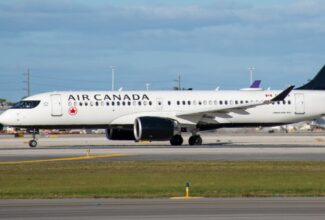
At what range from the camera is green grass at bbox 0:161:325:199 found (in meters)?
26.0

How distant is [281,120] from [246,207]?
36345 mm

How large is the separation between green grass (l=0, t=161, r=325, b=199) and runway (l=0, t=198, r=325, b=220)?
1974 mm

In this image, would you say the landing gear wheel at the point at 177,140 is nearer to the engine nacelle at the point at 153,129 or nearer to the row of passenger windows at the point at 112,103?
the engine nacelle at the point at 153,129

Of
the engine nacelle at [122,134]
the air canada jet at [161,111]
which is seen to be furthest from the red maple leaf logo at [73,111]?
the engine nacelle at [122,134]

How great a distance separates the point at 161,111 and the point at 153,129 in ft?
13.2

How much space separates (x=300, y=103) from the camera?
5675 centimetres

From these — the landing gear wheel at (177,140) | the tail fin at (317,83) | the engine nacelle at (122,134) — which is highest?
the tail fin at (317,83)

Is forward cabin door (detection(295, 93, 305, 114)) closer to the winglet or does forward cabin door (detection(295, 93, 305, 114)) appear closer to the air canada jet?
the air canada jet

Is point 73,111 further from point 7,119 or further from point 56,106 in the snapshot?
point 7,119

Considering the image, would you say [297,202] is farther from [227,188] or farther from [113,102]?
[113,102]

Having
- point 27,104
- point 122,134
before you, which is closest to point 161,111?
point 122,134

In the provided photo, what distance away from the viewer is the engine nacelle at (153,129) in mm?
51375

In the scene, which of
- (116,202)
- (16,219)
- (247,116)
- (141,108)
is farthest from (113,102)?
(16,219)

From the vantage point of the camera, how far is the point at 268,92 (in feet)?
187
